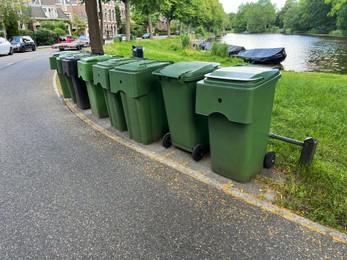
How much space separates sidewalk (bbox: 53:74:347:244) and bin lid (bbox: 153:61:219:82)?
3.79 ft

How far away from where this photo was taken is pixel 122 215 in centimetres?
262

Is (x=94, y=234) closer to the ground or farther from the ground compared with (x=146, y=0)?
closer to the ground

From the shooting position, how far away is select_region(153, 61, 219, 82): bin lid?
10.2 feet

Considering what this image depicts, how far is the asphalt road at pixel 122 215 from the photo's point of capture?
2.19 metres

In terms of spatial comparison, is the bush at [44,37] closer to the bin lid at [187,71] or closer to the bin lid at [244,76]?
the bin lid at [187,71]

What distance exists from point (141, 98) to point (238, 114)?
1.60m

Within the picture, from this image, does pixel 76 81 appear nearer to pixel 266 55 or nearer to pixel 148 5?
pixel 148 5

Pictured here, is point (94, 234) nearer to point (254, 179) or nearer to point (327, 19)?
point (254, 179)

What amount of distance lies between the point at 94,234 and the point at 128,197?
0.60 m

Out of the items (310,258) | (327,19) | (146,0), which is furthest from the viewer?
(327,19)

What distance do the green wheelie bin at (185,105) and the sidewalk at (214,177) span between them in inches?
6.2

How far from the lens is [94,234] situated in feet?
7.80

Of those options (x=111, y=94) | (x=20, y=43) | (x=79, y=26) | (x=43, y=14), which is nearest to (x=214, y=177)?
(x=111, y=94)

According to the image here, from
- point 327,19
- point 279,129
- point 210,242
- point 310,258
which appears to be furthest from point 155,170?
point 327,19
